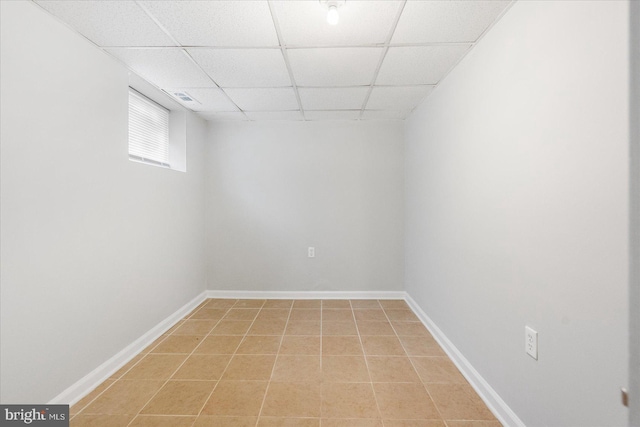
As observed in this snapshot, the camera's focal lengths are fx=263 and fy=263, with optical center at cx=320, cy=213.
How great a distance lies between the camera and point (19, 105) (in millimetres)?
1366

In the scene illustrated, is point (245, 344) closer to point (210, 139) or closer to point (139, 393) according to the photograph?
point (139, 393)

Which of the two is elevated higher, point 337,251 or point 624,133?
point 624,133

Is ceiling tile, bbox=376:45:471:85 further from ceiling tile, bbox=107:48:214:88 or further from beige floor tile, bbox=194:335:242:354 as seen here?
beige floor tile, bbox=194:335:242:354

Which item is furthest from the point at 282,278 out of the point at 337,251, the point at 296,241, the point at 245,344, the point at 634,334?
the point at 634,334

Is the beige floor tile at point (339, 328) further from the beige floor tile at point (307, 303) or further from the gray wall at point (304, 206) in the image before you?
the gray wall at point (304, 206)

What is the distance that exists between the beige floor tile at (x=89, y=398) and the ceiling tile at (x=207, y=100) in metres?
2.47

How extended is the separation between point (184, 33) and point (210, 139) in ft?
6.26

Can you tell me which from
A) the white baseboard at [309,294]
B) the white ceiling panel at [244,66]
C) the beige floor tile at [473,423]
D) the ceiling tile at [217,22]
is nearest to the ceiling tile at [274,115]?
the white ceiling panel at [244,66]

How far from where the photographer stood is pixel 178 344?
2.36 metres

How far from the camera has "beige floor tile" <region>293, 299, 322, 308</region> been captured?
10.7ft

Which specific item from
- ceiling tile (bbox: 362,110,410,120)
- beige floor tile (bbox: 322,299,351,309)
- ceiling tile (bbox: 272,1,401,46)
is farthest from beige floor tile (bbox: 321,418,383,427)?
ceiling tile (bbox: 362,110,410,120)

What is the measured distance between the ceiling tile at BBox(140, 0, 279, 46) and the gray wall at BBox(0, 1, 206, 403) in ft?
2.21

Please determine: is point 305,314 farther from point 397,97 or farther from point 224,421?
point 397,97

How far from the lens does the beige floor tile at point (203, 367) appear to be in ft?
6.27
